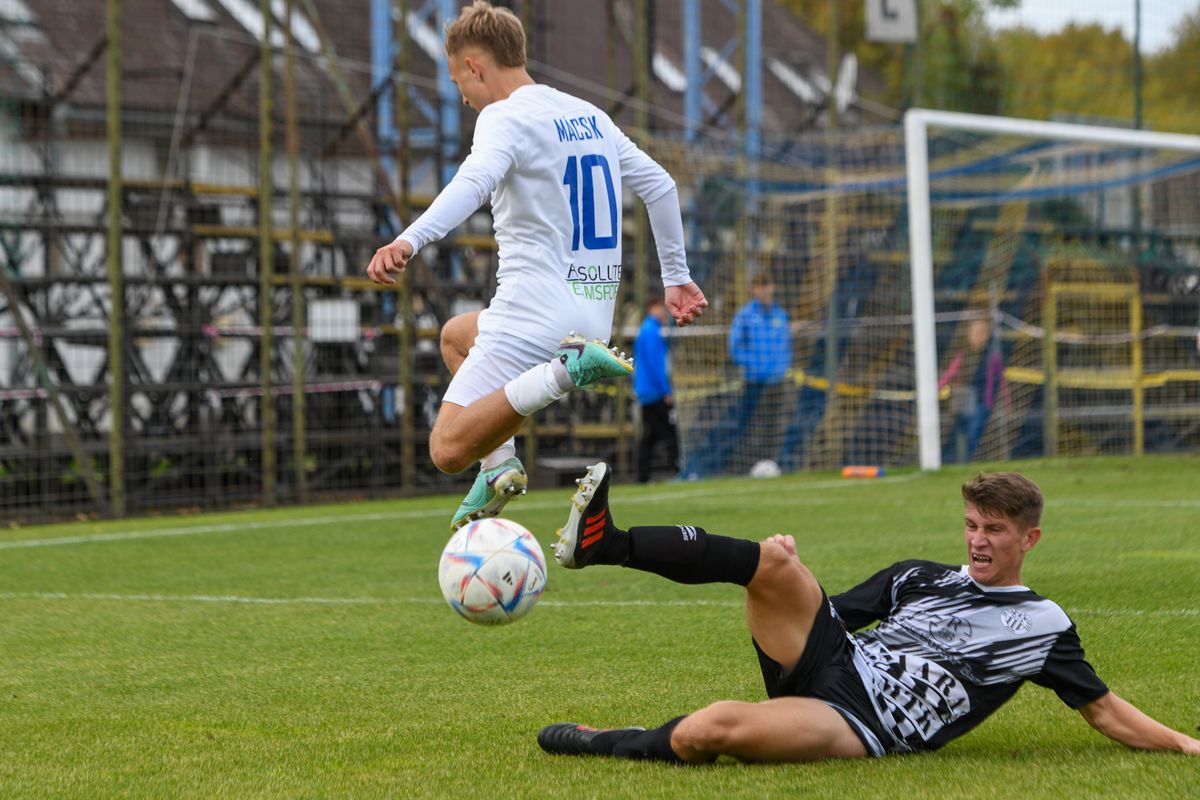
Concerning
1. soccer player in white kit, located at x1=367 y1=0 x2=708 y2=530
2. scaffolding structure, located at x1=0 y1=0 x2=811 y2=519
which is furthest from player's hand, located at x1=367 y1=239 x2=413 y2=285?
scaffolding structure, located at x1=0 y1=0 x2=811 y2=519

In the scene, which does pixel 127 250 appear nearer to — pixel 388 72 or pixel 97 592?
pixel 388 72

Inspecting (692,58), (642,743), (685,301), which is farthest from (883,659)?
(692,58)

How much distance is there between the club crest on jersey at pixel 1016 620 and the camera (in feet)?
15.1

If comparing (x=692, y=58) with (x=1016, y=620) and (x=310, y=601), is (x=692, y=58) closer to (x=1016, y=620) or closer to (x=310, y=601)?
(x=310, y=601)

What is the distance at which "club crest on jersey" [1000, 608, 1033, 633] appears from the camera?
15.1 ft

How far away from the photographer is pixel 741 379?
16891 millimetres

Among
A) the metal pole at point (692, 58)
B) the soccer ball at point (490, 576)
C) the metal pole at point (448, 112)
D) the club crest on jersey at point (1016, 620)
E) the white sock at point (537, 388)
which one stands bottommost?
the club crest on jersey at point (1016, 620)

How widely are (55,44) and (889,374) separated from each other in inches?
421

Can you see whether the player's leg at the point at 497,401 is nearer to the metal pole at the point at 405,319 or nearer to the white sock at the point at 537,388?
the white sock at the point at 537,388

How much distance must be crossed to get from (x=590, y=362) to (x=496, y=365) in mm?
513

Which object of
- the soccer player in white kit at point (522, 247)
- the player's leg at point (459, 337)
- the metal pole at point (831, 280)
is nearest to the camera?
the soccer player in white kit at point (522, 247)

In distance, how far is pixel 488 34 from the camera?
19.3 ft

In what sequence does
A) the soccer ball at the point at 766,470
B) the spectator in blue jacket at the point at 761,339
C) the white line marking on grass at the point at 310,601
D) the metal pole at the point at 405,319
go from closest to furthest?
the white line marking on grass at the point at 310,601, the metal pole at the point at 405,319, the spectator in blue jacket at the point at 761,339, the soccer ball at the point at 766,470

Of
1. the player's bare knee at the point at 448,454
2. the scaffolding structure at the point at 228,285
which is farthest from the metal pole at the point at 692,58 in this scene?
the player's bare knee at the point at 448,454
